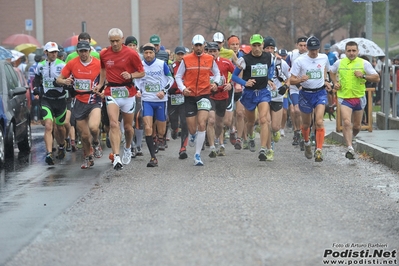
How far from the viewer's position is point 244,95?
16.0m

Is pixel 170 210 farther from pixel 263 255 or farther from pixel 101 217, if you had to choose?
pixel 263 255

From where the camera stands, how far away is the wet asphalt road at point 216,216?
7.80m

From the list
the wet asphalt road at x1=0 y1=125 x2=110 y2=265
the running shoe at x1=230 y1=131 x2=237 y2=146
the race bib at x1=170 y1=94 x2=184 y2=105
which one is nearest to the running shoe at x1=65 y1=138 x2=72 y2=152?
the wet asphalt road at x1=0 y1=125 x2=110 y2=265

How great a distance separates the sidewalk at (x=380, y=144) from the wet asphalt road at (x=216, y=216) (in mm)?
256

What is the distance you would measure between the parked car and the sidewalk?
610 centimetres

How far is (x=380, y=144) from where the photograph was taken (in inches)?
676

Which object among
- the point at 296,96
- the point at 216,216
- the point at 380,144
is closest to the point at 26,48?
the point at 296,96

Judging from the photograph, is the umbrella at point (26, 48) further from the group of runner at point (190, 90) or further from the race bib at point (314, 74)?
the race bib at point (314, 74)

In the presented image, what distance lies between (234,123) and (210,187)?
26.6 feet

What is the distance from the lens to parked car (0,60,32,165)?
54.3 ft

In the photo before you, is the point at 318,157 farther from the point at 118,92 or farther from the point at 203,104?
the point at 118,92

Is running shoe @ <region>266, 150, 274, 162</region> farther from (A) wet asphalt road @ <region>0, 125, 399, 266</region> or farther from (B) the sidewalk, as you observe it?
(B) the sidewalk

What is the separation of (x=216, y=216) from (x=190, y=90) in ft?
19.8

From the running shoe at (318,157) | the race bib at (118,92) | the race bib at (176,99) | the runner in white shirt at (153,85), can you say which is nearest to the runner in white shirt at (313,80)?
the running shoe at (318,157)
